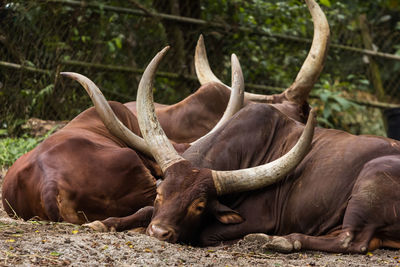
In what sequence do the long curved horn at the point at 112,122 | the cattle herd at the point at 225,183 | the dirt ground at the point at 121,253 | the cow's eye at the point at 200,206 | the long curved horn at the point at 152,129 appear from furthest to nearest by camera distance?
the long curved horn at the point at 112,122 < the long curved horn at the point at 152,129 < the cow's eye at the point at 200,206 < the cattle herd at the point at 225,183 < the dirt ground at the point at 121,253

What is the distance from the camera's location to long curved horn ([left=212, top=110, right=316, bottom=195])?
3.98 metres

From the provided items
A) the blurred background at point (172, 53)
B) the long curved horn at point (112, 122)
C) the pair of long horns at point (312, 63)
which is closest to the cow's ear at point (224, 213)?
the long curved horn at point (112, 122)

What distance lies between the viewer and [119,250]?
3215 millimetres

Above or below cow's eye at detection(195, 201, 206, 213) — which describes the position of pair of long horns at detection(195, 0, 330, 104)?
above

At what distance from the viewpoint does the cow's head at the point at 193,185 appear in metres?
3.79

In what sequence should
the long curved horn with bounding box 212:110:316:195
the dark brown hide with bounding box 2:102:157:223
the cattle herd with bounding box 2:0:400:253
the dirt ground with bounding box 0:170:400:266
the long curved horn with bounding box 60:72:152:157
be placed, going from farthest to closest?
the long curved horn with bounding box 60:72:152:157, the dark brown hide with bounding box 2:102:157:223, the long curved horn with bounding box 212:110:316:195, the cattle herd with bounding box 2:0:400:253, the dirt ground with bounding box 0:170:400:266

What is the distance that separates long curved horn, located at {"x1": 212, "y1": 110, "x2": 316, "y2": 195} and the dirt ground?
1.16ft

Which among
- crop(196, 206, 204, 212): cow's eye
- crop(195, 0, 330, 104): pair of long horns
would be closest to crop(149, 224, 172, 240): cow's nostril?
crop(196, 206, 204, 212): cow's eye

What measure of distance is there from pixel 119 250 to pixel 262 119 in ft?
5.38

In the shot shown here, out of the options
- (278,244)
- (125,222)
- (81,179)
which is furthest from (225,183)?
(81,179)

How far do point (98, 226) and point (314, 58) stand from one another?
279cm

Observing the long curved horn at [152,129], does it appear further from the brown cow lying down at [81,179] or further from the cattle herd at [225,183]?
the brown cow lying down at [81,179]

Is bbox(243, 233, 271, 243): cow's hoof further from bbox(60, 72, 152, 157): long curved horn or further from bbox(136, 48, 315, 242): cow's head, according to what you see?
bbox(60, 72, 152, 157): long curved horn

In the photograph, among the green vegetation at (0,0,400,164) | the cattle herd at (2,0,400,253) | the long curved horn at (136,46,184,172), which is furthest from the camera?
the green vegetation at (0,0,400,164)
